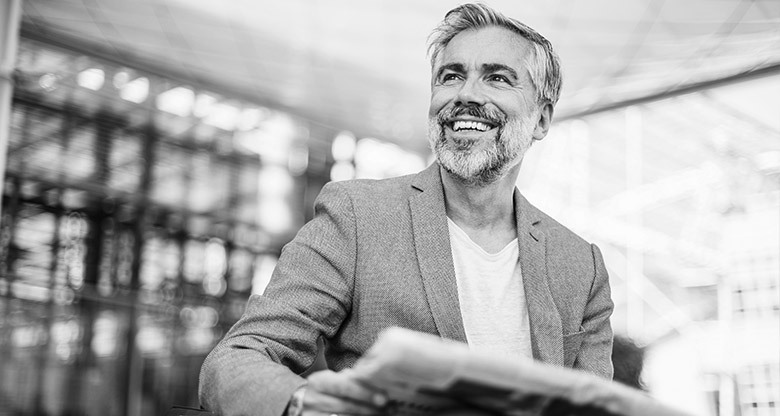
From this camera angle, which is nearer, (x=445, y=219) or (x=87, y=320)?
(x=445, y=219)

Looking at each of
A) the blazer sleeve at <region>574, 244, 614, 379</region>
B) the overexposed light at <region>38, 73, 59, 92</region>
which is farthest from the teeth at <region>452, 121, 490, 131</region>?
the overexposed light at <region>38, 73, 59, 92</region>

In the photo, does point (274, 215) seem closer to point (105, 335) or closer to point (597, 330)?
point (105, 335)

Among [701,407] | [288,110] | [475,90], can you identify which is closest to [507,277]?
[475,90]

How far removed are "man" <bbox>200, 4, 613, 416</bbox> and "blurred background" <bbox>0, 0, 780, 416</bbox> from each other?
594 centimetres

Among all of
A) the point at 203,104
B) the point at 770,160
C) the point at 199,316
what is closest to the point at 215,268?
the point at 199,316

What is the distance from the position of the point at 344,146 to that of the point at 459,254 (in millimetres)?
10034

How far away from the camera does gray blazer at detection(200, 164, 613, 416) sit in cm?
157

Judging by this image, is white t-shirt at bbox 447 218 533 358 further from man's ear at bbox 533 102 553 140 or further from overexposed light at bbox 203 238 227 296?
overexposed light at bbox 203 238 227 296

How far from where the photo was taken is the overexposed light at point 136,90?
396 inches

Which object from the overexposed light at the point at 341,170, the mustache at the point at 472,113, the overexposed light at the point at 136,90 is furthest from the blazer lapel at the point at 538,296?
the overexposed light at the point at 341,170

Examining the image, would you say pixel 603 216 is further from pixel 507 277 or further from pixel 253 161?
pixel 507 277

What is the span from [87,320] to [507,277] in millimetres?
7571

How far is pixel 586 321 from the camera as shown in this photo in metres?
2.16

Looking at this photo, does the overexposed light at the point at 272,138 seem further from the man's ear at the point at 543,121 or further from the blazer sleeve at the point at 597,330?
the blazer sleeve at the point at 597,330
